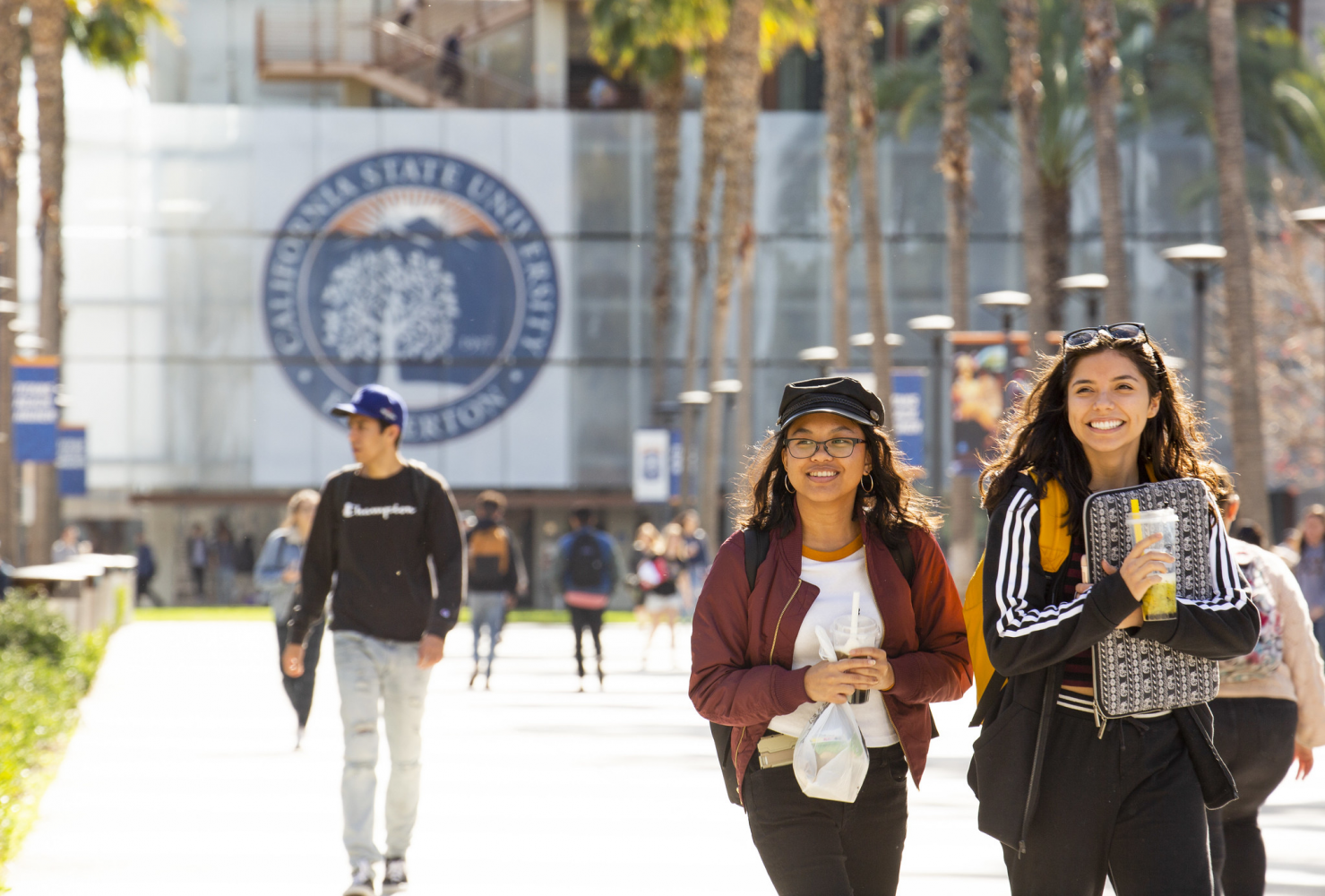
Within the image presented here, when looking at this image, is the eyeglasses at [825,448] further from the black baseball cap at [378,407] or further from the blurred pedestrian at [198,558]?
the blurred pedestrian at [198,558]

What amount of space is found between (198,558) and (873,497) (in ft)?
132

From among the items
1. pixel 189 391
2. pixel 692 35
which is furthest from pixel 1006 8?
pixel 189 391

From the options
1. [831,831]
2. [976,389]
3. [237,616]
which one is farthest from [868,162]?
[831,831]

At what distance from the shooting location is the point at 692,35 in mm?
34562

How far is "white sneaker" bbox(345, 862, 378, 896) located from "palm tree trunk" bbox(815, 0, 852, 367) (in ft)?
69.0

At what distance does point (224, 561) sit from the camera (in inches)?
1704

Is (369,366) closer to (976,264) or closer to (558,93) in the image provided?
(558,93)

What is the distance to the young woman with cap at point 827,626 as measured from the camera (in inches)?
173

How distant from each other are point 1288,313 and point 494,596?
25874mm

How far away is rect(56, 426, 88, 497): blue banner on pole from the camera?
32.1 metres

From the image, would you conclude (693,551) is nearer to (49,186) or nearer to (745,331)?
(745,331)

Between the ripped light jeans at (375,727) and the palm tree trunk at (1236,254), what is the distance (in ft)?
39.9

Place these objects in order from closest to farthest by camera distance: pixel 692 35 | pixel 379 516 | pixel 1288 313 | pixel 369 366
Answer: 1. pixel 379 516
2. pixel 692 35
3. pixel 1288 313
4. pixel 369 366

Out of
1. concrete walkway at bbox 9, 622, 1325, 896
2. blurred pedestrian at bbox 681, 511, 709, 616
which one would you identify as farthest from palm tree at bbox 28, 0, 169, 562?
concrete walkway at bbox 9, 622, 1325, 896
